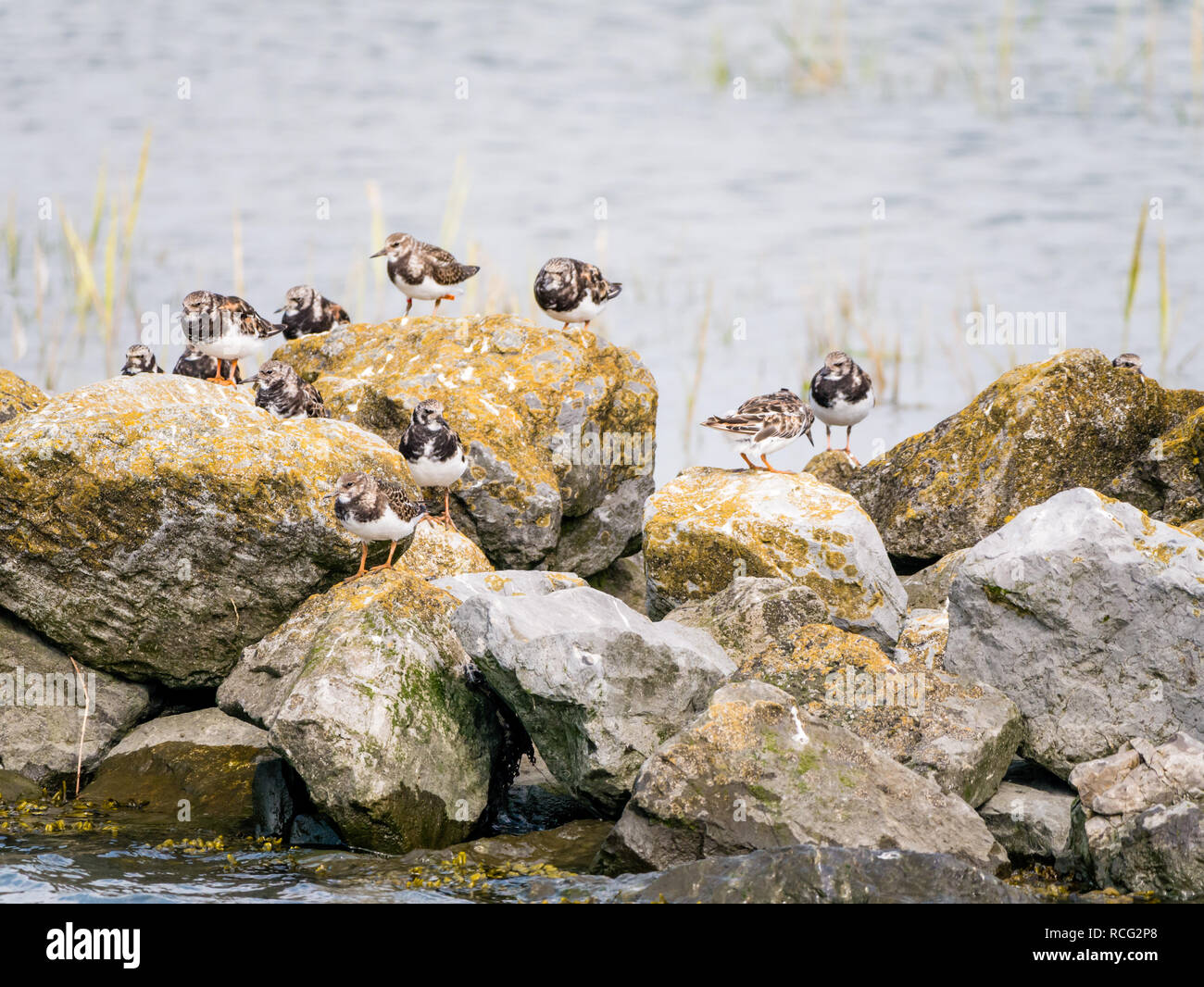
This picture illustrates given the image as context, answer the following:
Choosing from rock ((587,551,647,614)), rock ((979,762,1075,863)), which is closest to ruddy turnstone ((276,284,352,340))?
rock ((587,551,647,614))

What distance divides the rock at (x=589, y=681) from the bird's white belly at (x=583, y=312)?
5.06 metres

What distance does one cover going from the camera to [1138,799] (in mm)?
8633

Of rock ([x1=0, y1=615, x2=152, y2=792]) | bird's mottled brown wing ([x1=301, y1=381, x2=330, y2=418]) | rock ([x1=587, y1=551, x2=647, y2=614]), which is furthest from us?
rock ([x1=587, y1=551, x2=647, y2=614])

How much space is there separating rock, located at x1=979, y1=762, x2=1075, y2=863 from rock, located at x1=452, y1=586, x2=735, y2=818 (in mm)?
2080

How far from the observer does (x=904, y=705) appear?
951 centimetres

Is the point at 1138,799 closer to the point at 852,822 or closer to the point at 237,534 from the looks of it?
the point at 852,822

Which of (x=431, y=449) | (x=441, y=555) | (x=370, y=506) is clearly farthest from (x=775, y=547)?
(x=370, y=506)

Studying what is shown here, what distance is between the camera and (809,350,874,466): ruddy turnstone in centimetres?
1423

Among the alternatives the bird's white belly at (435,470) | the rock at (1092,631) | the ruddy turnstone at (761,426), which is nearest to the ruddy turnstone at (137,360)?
the bird's white belly at (435,470)

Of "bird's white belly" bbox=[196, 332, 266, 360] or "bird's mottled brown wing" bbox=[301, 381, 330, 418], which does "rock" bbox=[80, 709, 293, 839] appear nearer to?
"bird's mottled brown wing" bbox=[301, 381, 330, 418]

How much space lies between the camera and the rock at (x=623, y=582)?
47.1 ft

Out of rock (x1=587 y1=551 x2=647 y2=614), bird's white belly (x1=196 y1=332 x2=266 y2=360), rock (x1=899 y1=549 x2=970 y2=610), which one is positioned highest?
bird's white belly (x1=196 y1=332 x2=266 y2=360)

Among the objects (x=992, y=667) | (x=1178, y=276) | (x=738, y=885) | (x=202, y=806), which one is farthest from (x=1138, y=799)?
(x=1178, y=276)

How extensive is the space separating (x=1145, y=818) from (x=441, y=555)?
603cm
